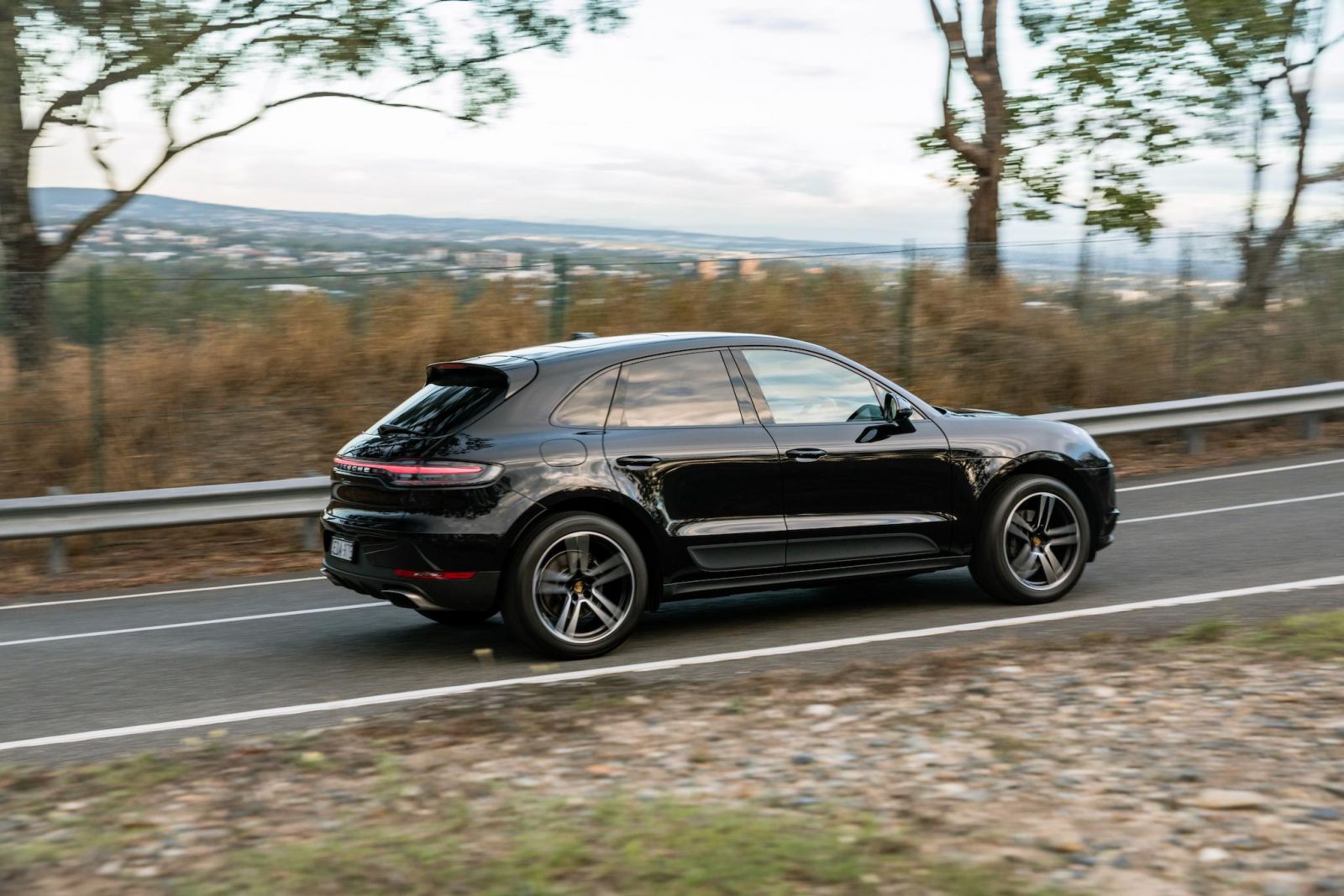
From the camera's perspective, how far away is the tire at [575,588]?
7195 millimetres

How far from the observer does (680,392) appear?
25.7 feet

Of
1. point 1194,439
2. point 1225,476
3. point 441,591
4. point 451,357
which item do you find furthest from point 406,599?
point 1194,439

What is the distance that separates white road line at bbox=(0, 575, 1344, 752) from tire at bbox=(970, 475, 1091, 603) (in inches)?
13.1

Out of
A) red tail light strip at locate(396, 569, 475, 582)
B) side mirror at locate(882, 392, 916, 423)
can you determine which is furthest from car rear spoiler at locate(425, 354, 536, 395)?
side mirror at locate(882, 392, 916, 423)

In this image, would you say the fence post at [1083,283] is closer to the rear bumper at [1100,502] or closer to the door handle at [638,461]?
the rear bumper at [1100,502]

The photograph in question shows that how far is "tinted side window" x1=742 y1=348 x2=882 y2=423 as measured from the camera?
26.4ft

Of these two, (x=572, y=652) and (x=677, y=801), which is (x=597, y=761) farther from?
(x=572, y=652)

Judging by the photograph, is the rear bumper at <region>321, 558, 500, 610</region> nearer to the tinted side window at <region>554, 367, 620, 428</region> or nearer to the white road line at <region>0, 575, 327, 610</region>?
the tinted side window at <region>554, 367, 620, 428</region>

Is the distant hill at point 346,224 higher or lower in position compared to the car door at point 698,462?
higher

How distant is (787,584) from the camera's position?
7922 millimetres

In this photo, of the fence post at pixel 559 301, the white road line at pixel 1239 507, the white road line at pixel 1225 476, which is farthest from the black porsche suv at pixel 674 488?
the fence post at pixel 559 301

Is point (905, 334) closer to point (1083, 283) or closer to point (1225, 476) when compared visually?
point (1083, 283)

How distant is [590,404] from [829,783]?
3156 millimetres

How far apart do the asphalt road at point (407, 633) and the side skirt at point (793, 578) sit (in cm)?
27
